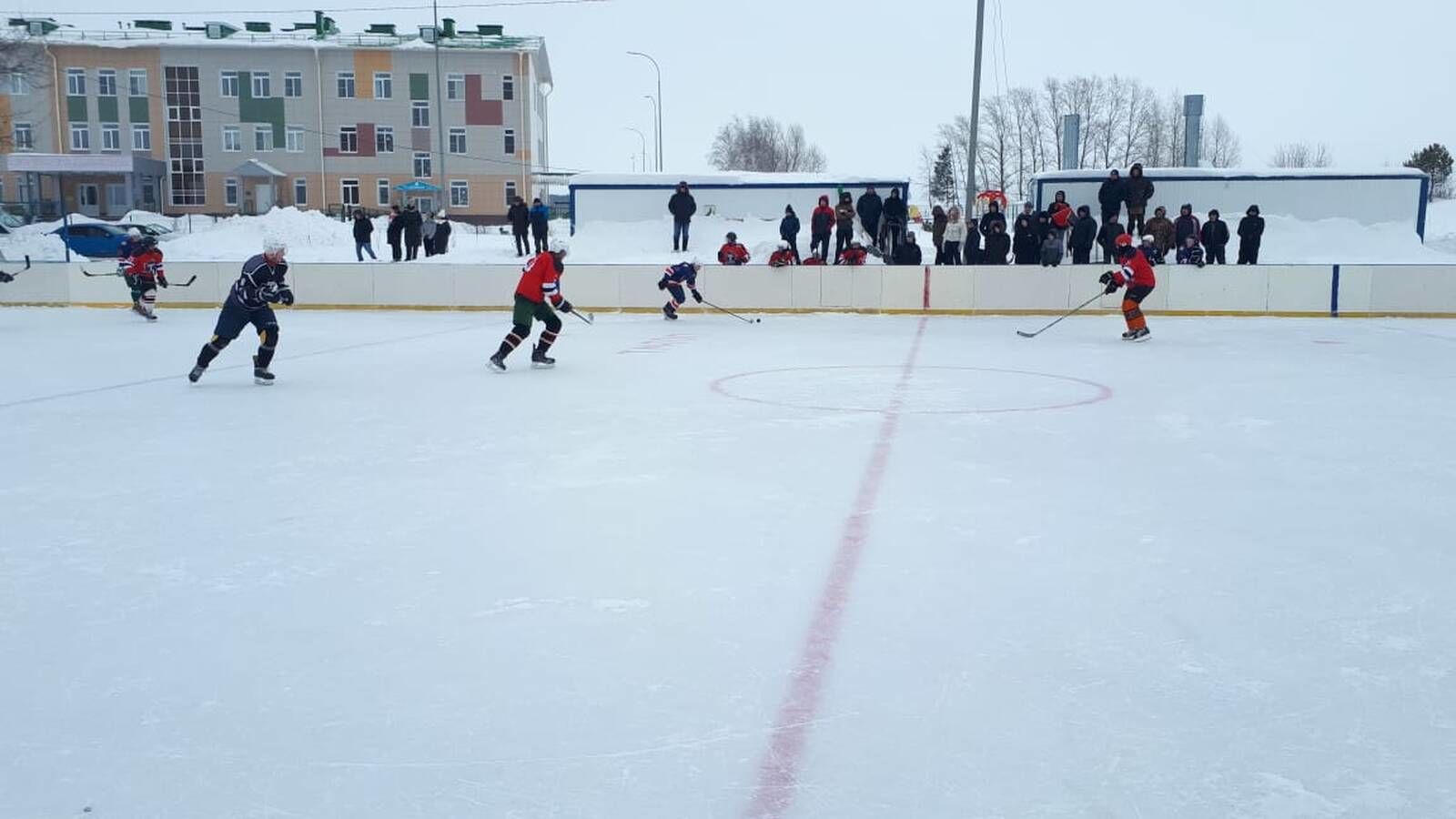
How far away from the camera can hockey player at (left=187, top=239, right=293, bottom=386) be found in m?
8.05

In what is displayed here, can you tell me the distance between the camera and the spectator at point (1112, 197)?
16.8 meters

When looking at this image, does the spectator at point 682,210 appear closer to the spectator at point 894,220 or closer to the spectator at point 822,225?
the spectator at point 822,225

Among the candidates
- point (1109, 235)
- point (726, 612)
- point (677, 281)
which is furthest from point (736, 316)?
point (726, 612)

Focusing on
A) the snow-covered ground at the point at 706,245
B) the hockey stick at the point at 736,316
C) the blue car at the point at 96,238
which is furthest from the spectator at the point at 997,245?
the blue car at the point at 96,238

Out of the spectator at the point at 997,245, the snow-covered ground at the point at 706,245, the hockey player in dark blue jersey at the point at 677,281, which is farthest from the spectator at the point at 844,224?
the hockey player in dark blue jersey at the point at 677,281

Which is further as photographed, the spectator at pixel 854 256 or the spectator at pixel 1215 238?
the spectator at pixel 854 256

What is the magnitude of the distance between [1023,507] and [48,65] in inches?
1856

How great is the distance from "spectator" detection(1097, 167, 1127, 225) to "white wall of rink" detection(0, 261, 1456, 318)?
6.81ft

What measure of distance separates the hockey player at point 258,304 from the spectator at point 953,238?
33.9 ft

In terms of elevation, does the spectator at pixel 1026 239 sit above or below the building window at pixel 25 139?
below

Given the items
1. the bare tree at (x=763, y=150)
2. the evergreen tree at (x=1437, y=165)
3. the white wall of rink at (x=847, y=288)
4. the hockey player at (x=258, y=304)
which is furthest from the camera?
the bare tree at (x=763, y=150)

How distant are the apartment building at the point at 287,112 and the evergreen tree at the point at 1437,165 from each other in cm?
3246

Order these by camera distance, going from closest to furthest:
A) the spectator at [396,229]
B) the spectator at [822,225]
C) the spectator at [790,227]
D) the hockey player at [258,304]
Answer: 1. the hockey player at [258,304]
2. the spectator at [822,225]
3. the spectator at [790,227]
4. the spectator at [396,229]

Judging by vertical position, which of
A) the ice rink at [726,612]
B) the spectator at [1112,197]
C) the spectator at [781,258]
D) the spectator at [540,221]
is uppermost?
the spectator at [1112,197]
